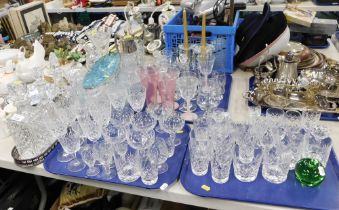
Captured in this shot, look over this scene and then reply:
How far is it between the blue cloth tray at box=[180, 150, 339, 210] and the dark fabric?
1.96ft

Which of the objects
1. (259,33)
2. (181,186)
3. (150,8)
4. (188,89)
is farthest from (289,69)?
(150,8)

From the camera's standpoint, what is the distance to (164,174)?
79cm

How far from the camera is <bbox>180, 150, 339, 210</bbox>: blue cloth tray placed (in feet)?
2.23

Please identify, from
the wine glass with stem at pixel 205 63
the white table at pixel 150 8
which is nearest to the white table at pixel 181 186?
the wine glass with stem at pixel 205 63

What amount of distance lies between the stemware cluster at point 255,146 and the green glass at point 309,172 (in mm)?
29

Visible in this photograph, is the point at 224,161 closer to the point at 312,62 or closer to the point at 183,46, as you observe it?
the point at 183,46

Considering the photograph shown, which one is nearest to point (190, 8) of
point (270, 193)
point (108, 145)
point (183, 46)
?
point (183, 46)

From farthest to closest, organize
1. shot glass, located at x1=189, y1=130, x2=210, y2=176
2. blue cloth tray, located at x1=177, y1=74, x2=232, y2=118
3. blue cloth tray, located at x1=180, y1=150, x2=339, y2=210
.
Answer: blue cloth tray, located at x1=177, y1=74, x2=232, y2=118, shot glass, located at x1=189, y1=130, x2=210, y2=176, blue cloth tray, located at x1=180, y1=150, x2=339, y2=210

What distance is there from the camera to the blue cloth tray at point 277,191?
68 cm

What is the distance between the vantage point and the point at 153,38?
1465 mm

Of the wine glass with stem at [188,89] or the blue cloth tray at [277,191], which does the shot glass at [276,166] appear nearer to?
the blue cloth tray at [277,191]

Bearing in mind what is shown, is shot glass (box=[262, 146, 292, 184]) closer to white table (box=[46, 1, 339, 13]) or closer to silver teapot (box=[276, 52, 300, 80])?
silver teapot (box=[276, 52, 300, 80])

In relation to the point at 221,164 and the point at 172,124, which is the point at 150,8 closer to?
the point at 172,124

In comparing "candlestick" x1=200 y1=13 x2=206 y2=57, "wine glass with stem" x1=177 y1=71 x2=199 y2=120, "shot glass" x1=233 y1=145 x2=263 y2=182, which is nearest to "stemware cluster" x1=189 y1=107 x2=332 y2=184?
"shot glass" x1=233 y1=145 x2=263 y2=182
